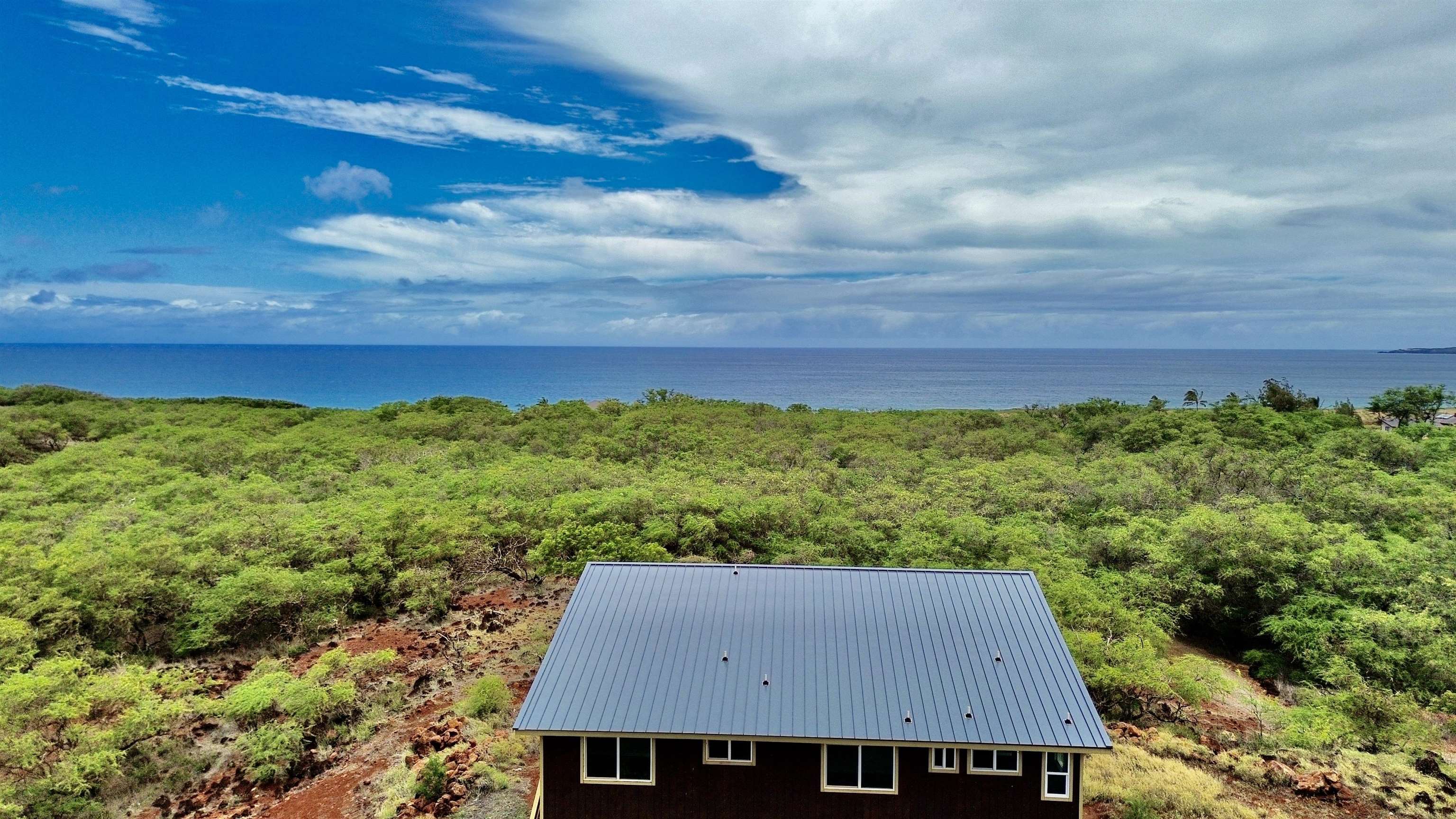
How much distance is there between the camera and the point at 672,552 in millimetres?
28734

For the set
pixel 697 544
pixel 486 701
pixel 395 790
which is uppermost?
pixel 697 544

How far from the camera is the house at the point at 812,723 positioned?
12.9m

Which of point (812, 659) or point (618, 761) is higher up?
point (812, 659)

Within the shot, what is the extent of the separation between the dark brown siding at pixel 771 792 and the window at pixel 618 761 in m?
0.13

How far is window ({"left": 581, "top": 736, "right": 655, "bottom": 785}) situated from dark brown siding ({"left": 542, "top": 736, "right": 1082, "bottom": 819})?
13 centimetres

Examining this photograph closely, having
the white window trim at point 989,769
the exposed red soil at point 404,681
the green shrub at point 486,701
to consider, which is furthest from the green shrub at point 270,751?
the white window trim at point 989,769

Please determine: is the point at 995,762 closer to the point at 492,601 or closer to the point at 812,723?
the point at 812,723

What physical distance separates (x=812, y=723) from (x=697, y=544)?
15.8m

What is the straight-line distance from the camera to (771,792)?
13516 mm

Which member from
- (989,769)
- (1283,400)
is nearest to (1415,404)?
(1283,400)

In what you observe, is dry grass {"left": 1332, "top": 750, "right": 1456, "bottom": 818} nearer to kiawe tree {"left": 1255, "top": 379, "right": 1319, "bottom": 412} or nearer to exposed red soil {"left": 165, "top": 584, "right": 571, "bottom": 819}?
exposed red soil {"left": 165, "top": 584, "right": 571, "bottom": 819}

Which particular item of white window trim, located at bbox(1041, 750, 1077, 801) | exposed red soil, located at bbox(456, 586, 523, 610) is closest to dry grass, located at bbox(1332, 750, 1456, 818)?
white window trim, located at bbox(1041, 750, 1077, 801)

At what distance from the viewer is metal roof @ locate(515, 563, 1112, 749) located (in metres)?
12.9

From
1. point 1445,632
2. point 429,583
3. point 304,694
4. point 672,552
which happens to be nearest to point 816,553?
point 672,552
